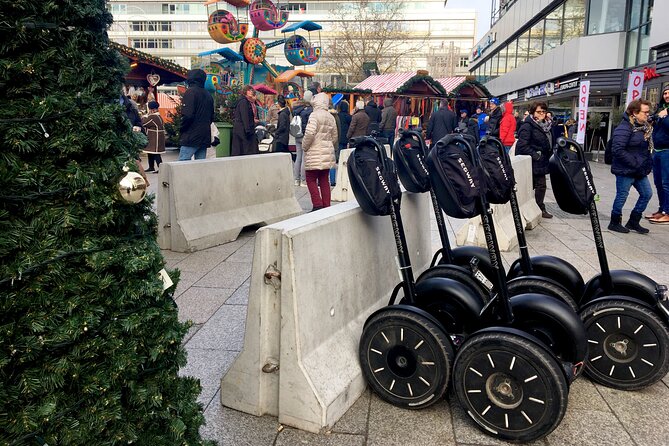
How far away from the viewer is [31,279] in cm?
147

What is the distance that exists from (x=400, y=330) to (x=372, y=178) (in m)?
0.90

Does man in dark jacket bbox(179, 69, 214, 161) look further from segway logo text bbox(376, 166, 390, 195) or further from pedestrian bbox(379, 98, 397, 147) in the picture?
pedestrian bbox(379, 98, 397, 147)

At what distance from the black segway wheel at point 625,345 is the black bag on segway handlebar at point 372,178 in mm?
1419

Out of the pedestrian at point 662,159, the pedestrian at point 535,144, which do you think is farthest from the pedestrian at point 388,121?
the pedestrian at point 662,159

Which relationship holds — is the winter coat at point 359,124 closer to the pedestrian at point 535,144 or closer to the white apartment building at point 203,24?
the pedestrian at point 535,144

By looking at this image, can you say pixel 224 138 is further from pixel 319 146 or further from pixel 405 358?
pixel 405 358

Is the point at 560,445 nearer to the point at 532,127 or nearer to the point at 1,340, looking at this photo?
the point at 1,340

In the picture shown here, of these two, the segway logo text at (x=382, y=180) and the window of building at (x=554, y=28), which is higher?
the window of building at (x=554, y=28)

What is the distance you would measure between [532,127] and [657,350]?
6124 mm

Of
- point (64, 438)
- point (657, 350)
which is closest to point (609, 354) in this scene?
point (657, 350)

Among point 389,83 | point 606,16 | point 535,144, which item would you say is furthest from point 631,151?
point 606,16

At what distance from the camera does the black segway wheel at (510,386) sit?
2.70m

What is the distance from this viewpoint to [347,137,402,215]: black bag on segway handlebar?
10.8ft

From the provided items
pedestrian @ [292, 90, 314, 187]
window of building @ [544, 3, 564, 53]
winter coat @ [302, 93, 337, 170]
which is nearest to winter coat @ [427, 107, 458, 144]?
pedestrian @ [292, 90, 314, 187]
